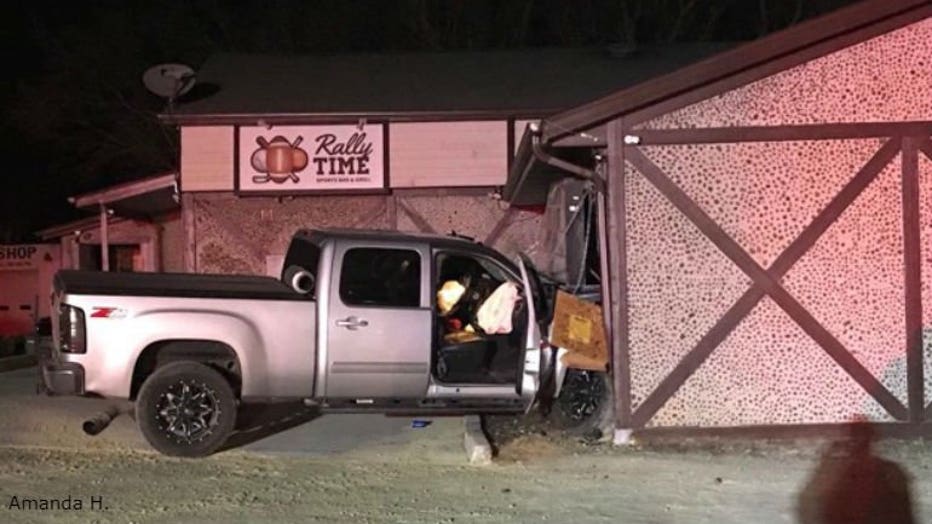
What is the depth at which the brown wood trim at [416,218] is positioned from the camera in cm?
1720

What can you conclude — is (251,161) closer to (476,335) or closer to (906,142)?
(476,335)

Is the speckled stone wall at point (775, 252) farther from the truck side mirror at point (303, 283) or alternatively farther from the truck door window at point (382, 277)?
the truck side mirror at point (303, 283)

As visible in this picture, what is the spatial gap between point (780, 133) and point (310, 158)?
30.2 ft

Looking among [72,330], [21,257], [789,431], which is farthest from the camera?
[21,257]

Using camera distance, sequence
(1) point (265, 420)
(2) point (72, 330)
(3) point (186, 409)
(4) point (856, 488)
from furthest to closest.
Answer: (1) point (265, 420)
(3) point (186, 409)
(2) point (72, 330)
(4) point (856, 488)

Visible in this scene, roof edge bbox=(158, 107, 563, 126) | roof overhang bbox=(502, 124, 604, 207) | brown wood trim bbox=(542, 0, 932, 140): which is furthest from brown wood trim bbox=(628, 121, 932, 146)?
roof edge bbox=(158, 107, 563, 126)

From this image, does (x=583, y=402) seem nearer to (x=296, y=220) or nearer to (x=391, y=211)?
(x=391, y=211)

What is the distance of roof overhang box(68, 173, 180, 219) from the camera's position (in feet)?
55.6

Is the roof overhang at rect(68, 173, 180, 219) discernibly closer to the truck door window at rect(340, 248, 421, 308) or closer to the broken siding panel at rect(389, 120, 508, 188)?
the broken siding panel at rect(389, 120, 508, 188)

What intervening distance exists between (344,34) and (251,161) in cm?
1679

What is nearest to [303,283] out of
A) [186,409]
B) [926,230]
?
[186,409]

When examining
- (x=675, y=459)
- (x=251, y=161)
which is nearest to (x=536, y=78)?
(x=251, y=161)

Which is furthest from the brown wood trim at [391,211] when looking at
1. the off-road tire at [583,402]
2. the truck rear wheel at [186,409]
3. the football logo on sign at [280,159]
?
the truck rear wheel at [186,409]

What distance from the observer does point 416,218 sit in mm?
17219
